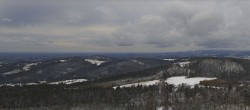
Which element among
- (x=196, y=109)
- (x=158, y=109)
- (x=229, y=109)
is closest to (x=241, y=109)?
(x=229, y=109)

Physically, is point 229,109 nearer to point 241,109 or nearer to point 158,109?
point 241,109

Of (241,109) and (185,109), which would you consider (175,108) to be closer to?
(185,109)

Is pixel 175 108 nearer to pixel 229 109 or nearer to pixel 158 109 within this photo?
pixel 158 109

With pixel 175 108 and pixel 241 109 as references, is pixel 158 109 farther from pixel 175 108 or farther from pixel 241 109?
A: pixel 241 109

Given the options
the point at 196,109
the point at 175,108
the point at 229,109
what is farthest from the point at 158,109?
the point at 229,109

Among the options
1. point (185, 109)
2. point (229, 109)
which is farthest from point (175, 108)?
point (229, 109)

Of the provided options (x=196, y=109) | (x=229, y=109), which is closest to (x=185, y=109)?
(x=196, y=109)

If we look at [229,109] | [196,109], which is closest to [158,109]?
[196,109]
